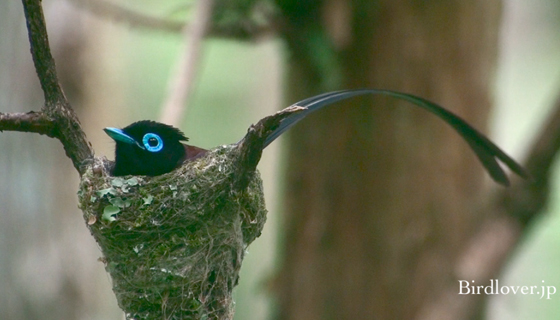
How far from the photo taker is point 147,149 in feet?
10.1

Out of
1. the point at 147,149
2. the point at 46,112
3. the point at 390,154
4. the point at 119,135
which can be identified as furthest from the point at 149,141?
the point at 390,154

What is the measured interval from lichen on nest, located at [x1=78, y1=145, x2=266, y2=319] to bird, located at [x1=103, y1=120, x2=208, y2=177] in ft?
1.51

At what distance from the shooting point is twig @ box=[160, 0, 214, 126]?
3.85 metres

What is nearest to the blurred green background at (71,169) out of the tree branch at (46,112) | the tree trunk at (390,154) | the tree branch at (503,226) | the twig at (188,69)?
the tree branch at (503,226)

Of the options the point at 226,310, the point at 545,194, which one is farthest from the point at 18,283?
the point at 545,194

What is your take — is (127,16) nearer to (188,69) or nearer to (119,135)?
(188,69)

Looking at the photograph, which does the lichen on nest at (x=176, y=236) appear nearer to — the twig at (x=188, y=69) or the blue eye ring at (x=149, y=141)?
the blue eye ring at (x=149, y=141)

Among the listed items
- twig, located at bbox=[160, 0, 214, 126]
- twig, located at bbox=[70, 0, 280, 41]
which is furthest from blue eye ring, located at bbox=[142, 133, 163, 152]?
twig, located at bbox=[70, 0, 280, 41]

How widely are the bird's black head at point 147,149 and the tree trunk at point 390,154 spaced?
79.7 inches

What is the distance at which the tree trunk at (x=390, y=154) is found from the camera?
505cm

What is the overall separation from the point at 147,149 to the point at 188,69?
103 cm

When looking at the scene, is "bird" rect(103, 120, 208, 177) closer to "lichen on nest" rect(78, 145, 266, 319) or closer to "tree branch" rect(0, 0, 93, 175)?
"lichen on nest" rect(78, 145, 266, 319)

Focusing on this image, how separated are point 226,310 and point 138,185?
66 cm

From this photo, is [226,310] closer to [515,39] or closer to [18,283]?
[18,283]
